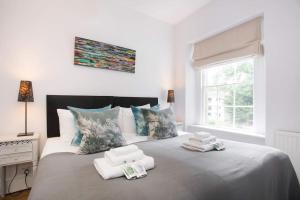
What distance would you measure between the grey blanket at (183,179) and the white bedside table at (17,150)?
0.69 meters

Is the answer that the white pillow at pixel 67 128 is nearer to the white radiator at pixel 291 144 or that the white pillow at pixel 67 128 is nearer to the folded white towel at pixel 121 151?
the folded white towel at pixel 121 151

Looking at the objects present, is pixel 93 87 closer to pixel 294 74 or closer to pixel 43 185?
pixel 43 185

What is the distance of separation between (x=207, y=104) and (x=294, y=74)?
1.48 metres

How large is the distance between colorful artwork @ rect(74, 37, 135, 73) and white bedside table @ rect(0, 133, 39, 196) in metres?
1.14

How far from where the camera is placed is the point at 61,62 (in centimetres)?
223

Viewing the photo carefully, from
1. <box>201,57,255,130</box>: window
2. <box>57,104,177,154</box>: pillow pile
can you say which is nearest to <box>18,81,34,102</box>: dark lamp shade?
<box>57,104,177,154</box>: pillow pile

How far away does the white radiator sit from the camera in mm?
1788

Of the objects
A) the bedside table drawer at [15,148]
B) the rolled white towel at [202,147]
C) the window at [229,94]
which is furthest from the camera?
the window at [229,94]

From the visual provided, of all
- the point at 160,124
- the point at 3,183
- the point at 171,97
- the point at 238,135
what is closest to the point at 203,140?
the point at 160,124

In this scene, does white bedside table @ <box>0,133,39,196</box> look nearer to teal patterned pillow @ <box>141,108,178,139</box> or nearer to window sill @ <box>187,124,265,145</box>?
teal patterned pillow @ <box>141,108,178,139</box>

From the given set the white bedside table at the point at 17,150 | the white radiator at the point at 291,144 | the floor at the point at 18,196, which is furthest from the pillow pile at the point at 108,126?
the white radiator at the point at 291,144

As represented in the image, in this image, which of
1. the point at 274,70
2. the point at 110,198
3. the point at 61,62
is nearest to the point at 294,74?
the point at 274,70

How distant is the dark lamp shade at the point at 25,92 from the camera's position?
1.83 meters

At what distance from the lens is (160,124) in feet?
6.38
